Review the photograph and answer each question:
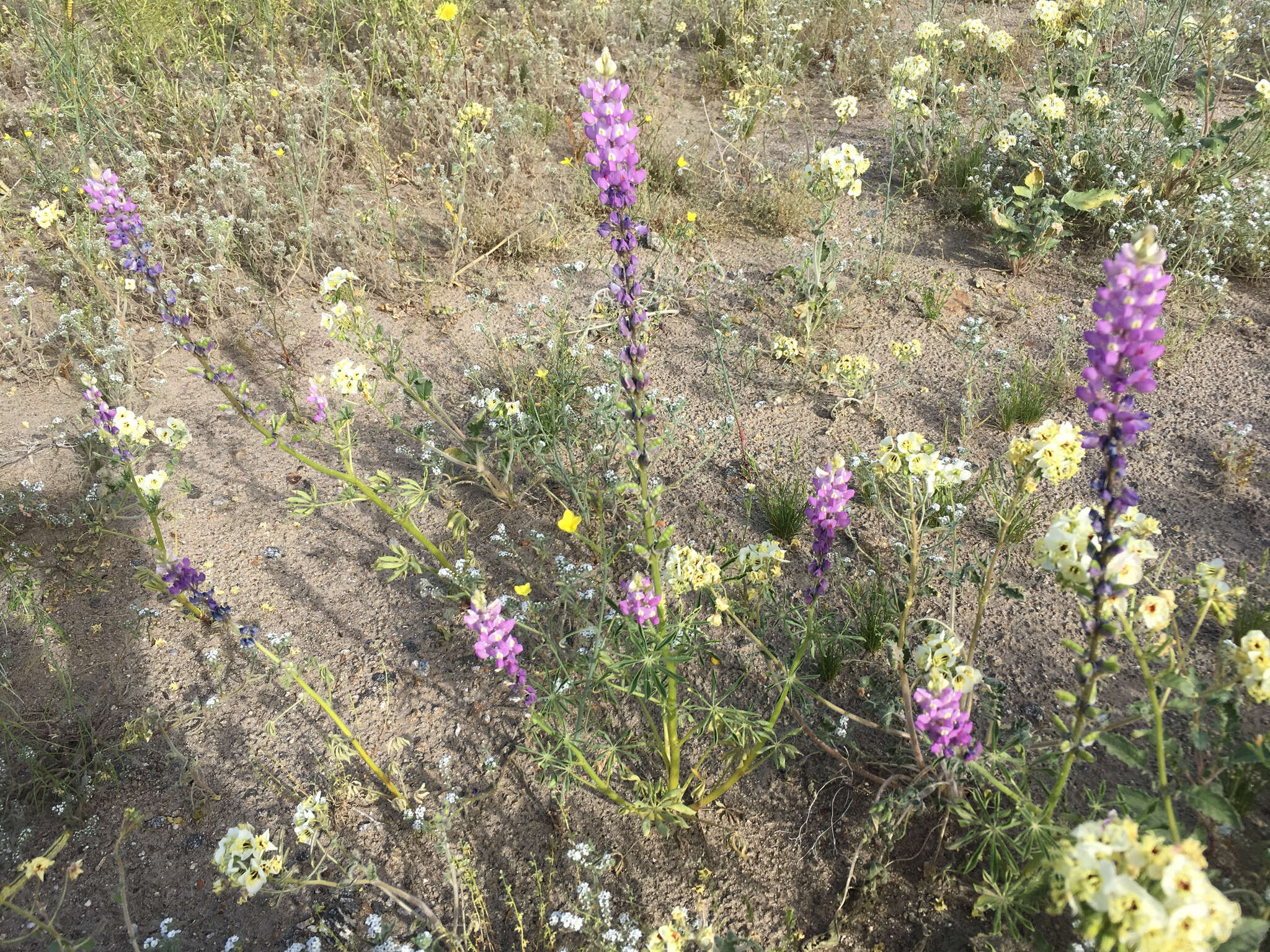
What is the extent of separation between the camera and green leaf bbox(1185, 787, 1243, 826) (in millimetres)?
1562

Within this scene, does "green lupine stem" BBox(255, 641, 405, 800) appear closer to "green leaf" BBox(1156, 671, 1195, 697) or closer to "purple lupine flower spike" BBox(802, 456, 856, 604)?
"purple lupine flower spike" BBox(802, 456, 856, 604)

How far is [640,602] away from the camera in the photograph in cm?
203

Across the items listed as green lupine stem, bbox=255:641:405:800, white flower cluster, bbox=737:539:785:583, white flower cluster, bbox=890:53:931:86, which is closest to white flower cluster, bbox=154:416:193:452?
green lupine stem, bbox=255:641:405:800

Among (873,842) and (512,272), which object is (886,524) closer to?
(873,842)

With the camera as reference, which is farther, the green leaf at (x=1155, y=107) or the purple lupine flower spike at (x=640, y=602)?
the green leaf at (x=1155, y=107)

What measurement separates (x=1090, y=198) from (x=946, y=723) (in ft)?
11.3

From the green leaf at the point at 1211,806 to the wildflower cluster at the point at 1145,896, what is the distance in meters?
0.28

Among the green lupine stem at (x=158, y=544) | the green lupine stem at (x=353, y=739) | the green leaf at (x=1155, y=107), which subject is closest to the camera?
the green lupine stem at (x=353, y=739)

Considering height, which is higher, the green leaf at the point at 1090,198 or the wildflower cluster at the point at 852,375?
the green leaf at the point at 1090,198

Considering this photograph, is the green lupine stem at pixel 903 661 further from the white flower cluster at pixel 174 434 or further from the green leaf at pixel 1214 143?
the green leaf at pixel 1214 143

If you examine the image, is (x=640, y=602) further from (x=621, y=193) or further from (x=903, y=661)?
(x=621, y=193)

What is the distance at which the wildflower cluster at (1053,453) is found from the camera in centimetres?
210

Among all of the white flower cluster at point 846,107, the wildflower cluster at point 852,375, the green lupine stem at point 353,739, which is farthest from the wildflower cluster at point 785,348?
the green lupine stem at point 353,739

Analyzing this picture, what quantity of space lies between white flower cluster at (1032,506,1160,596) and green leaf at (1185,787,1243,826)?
421 mm
